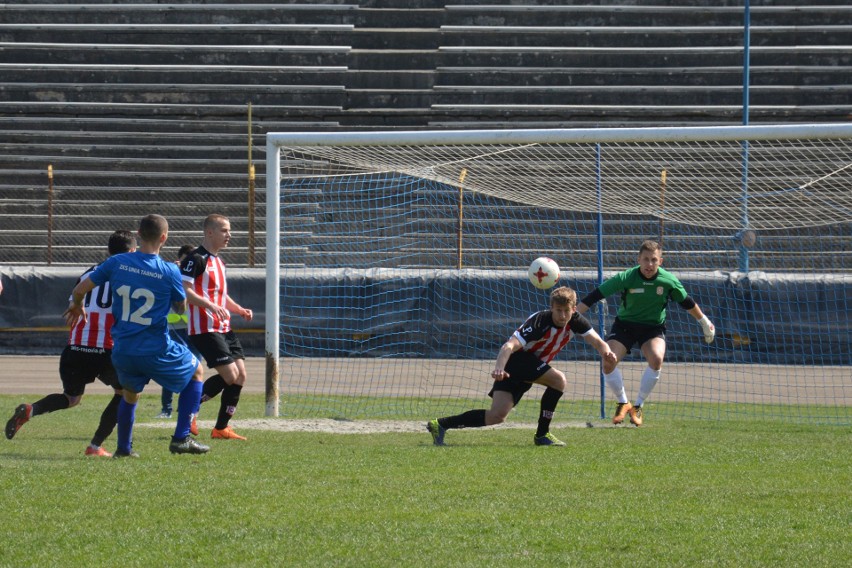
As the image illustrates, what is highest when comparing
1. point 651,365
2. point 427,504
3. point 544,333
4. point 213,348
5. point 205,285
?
point 205,285

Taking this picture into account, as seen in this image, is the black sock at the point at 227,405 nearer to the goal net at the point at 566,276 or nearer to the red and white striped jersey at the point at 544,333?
the goal net at the point at 566,276

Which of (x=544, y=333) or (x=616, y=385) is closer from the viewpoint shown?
(x=544, y=333)

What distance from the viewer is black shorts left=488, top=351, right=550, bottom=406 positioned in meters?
8.91

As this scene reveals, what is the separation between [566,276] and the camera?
→ 16844mm

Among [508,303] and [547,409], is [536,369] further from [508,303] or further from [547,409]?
[508,303]

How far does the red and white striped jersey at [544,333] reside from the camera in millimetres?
8844

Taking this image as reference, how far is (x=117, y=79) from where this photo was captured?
87.6 ft

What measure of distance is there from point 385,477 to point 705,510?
2070mm

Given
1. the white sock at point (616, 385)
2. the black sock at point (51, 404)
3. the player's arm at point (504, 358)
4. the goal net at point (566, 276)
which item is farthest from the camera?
the goal net at point (566, 276)

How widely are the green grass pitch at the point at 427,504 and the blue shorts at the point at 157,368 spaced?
1.76 ft

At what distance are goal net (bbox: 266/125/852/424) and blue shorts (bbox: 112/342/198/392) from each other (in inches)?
167

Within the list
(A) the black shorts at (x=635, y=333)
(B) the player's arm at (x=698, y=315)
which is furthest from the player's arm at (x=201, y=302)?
(B) the player's arm at (x=698, y=315)

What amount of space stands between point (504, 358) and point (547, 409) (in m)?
0.78

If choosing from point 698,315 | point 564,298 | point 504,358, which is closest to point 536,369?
point 504,358
